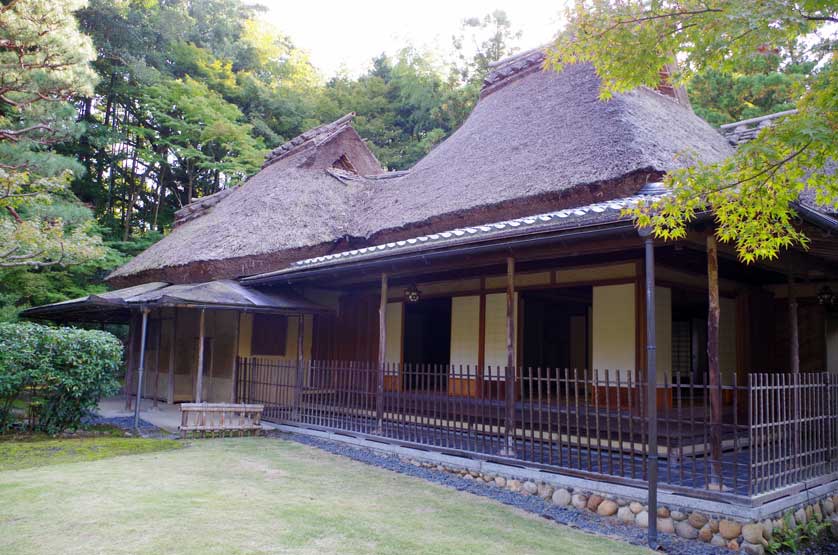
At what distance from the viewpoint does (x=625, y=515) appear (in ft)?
17.3

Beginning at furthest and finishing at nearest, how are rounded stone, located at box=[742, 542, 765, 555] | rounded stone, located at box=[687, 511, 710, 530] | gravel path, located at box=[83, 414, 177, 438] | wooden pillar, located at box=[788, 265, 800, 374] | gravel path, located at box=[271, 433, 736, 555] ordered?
gravel path, located at box=[83, 414, 177, 438] → wooden pillar, located at box=[788, 265, 800, 374] → rounded stone, located at box=[687, 511, 710, 530] → gravel path, located at box=[271, 433, 736, 555] → rounded stone, located at box=[742, 542, 765, 555]

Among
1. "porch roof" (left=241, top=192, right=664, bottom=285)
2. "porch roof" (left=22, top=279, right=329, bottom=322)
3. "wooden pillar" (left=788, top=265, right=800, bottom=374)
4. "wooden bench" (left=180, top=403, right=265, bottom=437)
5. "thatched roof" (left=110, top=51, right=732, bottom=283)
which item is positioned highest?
"thatched roof" (left=110, top=51, right=732, bottom=283)

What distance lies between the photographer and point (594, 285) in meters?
7.68

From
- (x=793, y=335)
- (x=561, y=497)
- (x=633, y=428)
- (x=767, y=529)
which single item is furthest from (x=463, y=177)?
(x=767, y=529)

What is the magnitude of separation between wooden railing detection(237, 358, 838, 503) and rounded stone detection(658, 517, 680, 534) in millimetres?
318

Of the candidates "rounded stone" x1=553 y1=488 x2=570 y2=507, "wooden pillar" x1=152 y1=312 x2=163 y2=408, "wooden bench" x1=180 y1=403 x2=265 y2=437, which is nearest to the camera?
"rounded stone" x1=553 y1=488 x2=570 y2=507

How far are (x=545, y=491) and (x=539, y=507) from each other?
315 mm

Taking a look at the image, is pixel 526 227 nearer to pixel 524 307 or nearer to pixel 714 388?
pixel 714 388

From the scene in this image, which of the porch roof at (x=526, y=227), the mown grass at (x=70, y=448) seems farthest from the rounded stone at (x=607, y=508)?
the mown grass at (x=70, y=448)

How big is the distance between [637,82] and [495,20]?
80.4 feet

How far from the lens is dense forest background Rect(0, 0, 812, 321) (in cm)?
1631

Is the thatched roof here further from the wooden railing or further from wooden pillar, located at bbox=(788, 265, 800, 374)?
the wooden railing

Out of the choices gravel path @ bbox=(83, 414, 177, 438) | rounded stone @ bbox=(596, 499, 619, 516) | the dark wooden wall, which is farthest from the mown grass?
rounded stone @ bbox=(596, 499, 619, 516)

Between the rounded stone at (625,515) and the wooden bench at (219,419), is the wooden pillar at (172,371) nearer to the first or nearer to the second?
the wooden bench at (219,419)
